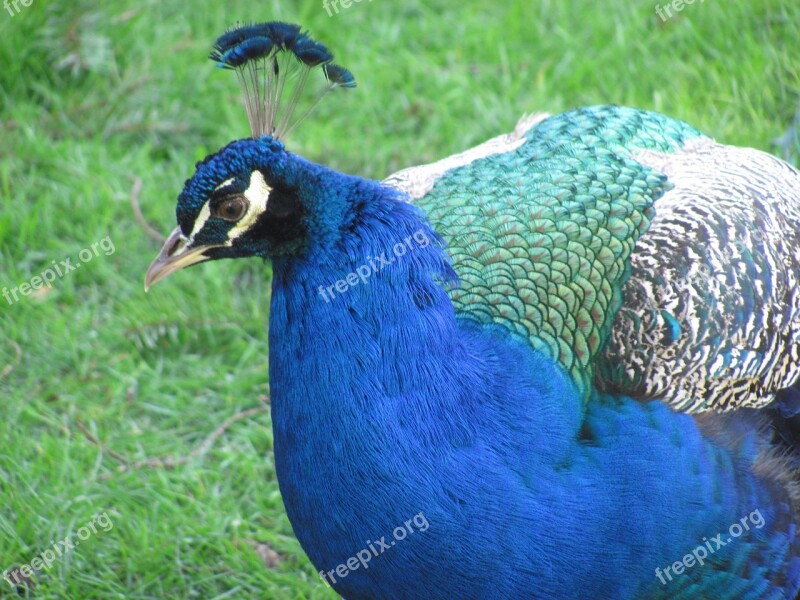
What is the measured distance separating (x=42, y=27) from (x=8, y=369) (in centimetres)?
150

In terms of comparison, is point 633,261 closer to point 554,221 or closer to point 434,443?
point 554,221

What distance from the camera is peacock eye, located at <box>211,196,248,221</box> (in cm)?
190

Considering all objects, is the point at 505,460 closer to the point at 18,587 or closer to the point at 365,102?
the point at 18,587

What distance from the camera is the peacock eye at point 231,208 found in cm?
190

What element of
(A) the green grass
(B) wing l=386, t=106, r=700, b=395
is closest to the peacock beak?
(B) wing l=386, t=106, r=700, b=395
